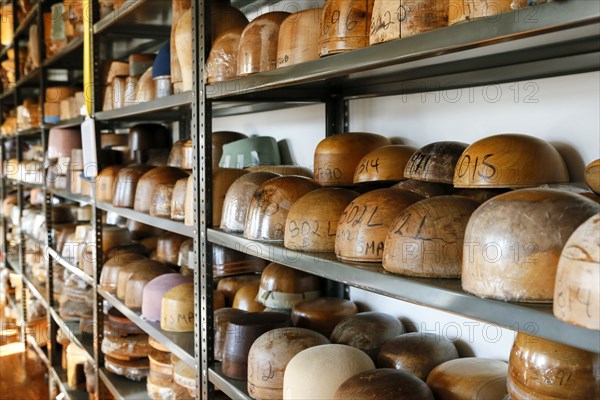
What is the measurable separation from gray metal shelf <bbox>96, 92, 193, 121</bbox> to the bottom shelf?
1536mm

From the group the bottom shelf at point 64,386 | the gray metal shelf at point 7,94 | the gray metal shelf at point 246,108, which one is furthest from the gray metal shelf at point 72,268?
A: the gray metal shelf at point 7,94

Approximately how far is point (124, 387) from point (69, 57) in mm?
1998

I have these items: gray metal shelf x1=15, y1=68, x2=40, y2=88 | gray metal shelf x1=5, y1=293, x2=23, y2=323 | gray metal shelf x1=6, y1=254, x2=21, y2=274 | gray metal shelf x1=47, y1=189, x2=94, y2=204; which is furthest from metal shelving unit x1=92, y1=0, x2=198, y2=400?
gray metal shelf x1=5, y1=293, x2=23, y2=323

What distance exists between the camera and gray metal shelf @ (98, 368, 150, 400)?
104 inches

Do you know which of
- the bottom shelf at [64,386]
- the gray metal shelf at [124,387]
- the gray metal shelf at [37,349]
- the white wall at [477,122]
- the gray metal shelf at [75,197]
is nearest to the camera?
the white wall at [477,122]

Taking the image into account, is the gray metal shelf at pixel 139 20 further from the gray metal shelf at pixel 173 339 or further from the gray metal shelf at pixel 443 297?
the gray metal shelf at pixel 443 297

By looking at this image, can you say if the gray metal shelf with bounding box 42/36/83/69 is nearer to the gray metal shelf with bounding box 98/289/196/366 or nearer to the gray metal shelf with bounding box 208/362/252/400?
the gray metal shelf with bounding box 98/289/196/366

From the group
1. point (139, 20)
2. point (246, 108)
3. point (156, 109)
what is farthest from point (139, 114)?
point (156, 109)

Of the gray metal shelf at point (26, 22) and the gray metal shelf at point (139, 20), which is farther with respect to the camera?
the gray metal shelf at point (26, 22)

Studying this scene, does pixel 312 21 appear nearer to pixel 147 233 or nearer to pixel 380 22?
pixel 380 22

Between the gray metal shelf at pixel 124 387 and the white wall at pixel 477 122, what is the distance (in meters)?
1.11

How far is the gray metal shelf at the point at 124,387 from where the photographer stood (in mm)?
2636

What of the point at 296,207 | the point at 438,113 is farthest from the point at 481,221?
the point at 438,113

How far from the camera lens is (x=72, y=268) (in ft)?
10.8
